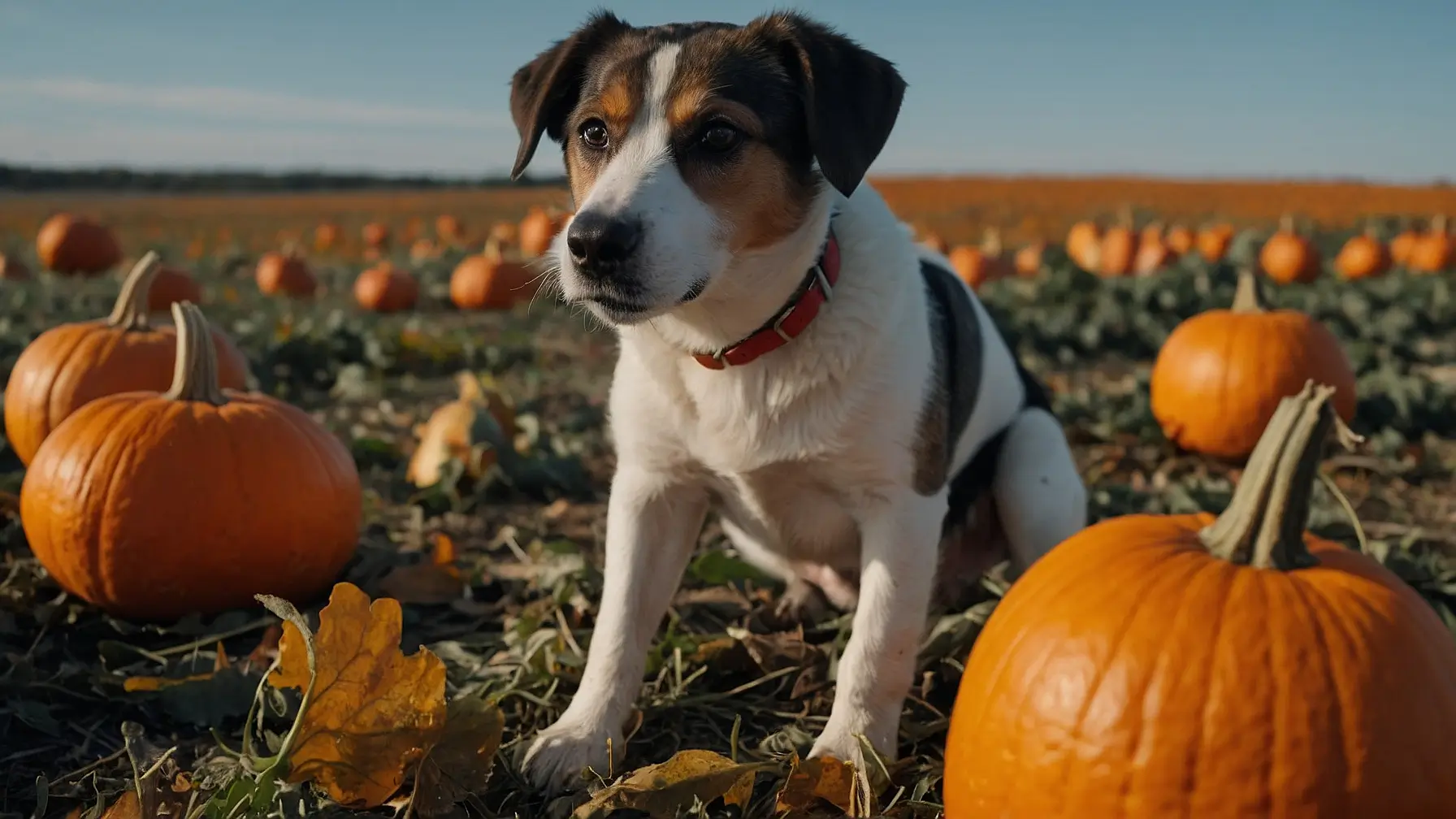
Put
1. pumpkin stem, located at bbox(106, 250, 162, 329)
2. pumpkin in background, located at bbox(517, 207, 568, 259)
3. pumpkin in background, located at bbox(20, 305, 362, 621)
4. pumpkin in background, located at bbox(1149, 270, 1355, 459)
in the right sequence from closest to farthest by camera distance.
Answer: pumpkin in background, located at bbox(20, 305, 362, 621) → pumpkin stem, located at bbox(106, 250, 162, 329) → pumpkin in background, located at bbox(1149, 270, 1355, 459) → pumpkin in background, located at bbox(517, 207, 568, 259)

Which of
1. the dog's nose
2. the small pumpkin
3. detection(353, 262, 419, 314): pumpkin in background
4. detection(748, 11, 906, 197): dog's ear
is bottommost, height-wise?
detection(353, 262, 419, 314): pumpkin in background

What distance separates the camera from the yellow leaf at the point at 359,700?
7.51 ft

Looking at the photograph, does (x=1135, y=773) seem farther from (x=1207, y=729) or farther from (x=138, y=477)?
(x=138, y=477)

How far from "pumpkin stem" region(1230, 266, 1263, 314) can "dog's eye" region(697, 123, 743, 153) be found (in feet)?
13.7

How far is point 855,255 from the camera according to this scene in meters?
3.14

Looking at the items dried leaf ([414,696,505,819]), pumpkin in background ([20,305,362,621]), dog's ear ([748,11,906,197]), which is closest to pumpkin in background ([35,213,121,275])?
pumpkin in background ([20,305,362,621])

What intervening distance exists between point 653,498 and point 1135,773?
4.86ft

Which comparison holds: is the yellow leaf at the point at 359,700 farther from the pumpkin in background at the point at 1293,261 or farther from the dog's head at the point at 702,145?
the pumpkin in background at the point at 1293,261

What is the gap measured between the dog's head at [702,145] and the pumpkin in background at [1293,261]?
460 inches

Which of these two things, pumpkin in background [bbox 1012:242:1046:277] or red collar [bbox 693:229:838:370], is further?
pumpkin in background [bbox 1012:242:1046:277]

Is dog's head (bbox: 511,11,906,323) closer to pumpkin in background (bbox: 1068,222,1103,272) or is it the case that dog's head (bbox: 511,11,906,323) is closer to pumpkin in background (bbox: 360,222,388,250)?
pumpkin in background (bbox: 1068,222,1103,272)

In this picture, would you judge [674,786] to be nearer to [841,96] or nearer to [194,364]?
[841,96]

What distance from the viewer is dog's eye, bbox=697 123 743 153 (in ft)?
9.70

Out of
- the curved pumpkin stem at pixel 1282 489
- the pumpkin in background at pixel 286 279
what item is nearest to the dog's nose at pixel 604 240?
the curved pumpkin stem at pixel 1282 489
